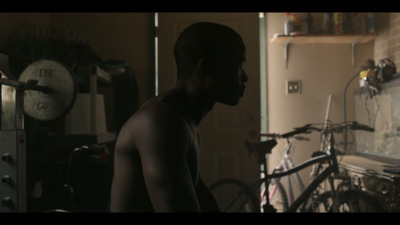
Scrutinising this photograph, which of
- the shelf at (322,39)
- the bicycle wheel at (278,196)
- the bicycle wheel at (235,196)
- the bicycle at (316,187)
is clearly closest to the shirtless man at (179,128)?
the bicycle at (316,187)

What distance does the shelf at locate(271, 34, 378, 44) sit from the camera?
2938 millimetres

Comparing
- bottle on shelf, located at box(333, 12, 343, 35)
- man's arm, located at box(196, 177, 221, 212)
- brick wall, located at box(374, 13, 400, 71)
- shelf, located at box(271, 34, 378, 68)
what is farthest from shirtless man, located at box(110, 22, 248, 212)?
bottle on shelf, located at box(333, 12, 343, 35)

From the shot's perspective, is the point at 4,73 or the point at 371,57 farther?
the point at 371,57

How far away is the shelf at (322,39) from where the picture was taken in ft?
9.65

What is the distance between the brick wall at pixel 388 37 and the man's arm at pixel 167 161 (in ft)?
7.31

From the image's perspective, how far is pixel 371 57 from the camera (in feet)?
10.1

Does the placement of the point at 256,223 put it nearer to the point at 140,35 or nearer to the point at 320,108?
the point at 140,35

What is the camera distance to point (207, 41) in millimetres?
711

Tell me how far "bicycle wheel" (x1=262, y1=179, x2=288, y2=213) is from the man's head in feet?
7.25

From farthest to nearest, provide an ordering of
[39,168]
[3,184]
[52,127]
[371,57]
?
[371,57]
[52,127]
[39,168]
[3,184]

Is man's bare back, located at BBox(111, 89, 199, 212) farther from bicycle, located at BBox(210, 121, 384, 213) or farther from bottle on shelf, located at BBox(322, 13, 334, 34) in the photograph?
bottle on shelf, located at BBox(322, 13, 334, 34)
